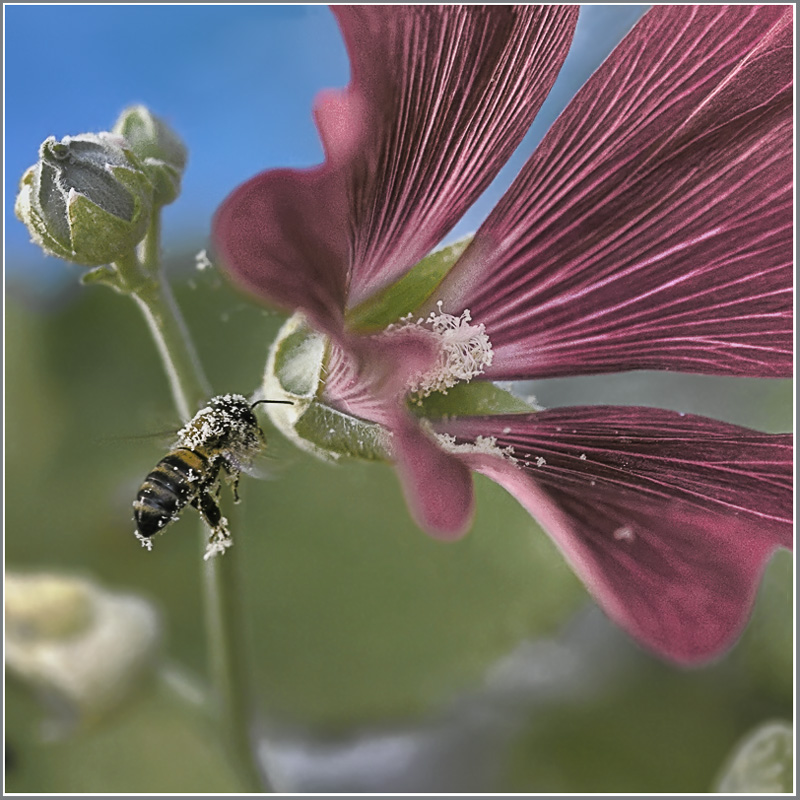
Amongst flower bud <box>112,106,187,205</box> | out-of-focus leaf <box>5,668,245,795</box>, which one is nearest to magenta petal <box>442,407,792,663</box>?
flower bud <box>112,106,187,205</box>

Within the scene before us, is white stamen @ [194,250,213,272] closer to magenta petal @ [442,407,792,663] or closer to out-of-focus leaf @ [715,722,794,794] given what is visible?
magenta petal @ [442,407,792,663]

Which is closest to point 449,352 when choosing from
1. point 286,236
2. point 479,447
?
point 479,447

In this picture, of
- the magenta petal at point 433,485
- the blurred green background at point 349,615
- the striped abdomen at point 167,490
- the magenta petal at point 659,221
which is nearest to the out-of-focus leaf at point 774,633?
the blurred green background at point 349,615

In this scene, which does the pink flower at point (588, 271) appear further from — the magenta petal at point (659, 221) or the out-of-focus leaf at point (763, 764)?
the out-of-focus leaf at point (763, 764)

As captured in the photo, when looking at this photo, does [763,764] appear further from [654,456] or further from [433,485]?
[433,485]

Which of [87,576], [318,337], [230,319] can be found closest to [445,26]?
[318,337]

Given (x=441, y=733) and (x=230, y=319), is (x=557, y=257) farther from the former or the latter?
(x=441, y=733)
